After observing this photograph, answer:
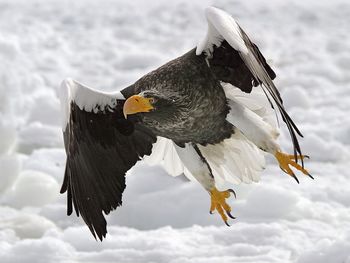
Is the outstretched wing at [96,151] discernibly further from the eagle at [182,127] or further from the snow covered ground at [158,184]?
the snow covered ground at [158,184]

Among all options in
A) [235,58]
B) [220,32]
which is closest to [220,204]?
[235,58]

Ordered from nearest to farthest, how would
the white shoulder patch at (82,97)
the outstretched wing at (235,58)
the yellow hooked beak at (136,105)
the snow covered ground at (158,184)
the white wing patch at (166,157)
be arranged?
the outstretched wing at (235,58), the yellow hooked beak at (136,105), the white shoulder patch at (82,97), the snow covered ground at (158,184), the white wing patch at (166,157)

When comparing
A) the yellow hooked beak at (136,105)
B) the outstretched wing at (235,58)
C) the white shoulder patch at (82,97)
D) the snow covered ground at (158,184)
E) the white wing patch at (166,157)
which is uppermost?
the outstretched wing at (235,58)

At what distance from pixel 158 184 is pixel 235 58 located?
2083 millimetres

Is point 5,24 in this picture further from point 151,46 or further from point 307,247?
point 307,247

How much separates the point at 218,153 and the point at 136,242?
0.85 meters

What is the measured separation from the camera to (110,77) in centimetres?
1189

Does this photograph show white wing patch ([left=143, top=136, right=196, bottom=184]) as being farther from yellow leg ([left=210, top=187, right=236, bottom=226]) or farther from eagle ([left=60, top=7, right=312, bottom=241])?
yellow leg ([left=210, top=187, right=236, bottom=226])

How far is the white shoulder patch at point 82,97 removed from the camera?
490 cm

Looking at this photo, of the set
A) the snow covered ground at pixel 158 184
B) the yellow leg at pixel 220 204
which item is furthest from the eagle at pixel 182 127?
the snow covered ground at pixel 158 184

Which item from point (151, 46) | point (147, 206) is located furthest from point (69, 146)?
point (151, 46)

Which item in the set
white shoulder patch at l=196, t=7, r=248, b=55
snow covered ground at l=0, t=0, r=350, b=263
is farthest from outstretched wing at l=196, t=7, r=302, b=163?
snow covered ground at l=0, t=0, r=350, b=263

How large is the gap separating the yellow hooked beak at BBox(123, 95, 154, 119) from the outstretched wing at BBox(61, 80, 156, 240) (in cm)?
60

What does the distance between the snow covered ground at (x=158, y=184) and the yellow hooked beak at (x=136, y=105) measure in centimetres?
110
